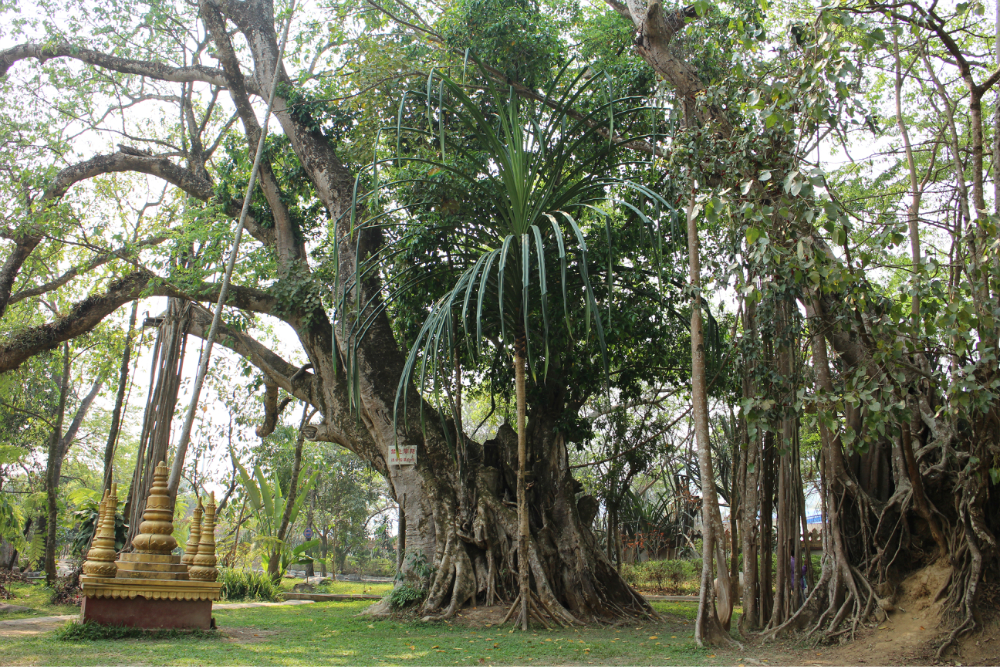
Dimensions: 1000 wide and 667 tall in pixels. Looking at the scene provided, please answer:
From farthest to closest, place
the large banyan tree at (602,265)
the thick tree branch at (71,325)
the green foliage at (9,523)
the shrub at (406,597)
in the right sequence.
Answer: the green foliage at (9,523)
the thick tree branch at (71,325)
the shrub at (406,597)
the large banyan tree at (602,265)

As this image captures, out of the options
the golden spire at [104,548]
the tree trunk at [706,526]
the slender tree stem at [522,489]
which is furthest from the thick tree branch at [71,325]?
the tree trunk at [706,526]

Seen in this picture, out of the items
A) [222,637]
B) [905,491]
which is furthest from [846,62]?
[222,637]

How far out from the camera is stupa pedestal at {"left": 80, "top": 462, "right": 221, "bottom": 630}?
4.53 m

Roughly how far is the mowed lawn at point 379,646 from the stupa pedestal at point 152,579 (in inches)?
9.0

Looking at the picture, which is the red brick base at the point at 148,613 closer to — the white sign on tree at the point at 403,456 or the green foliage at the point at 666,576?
the white sign on tree at the point at 403,456

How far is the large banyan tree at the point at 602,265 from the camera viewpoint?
12.5 ft

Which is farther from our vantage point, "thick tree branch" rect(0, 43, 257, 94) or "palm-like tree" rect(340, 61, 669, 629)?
"thick tree branch" rect(0, 43, 257, 94)

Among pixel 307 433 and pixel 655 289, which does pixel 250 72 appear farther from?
pixel 655 289

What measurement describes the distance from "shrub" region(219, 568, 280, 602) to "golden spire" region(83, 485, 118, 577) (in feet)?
18.1

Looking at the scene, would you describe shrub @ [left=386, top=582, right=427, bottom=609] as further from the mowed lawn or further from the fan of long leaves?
the fan of long leaves

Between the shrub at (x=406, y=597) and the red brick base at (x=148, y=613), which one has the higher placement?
the red brick base at (x=148, y=613)

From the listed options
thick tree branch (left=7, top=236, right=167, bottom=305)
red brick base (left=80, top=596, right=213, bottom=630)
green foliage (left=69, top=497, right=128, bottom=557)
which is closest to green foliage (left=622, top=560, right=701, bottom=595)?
green foliage (left=69, top=497, right=128, bottom=557)

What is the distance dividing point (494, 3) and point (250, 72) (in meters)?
4.01

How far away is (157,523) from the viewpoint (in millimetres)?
4719
